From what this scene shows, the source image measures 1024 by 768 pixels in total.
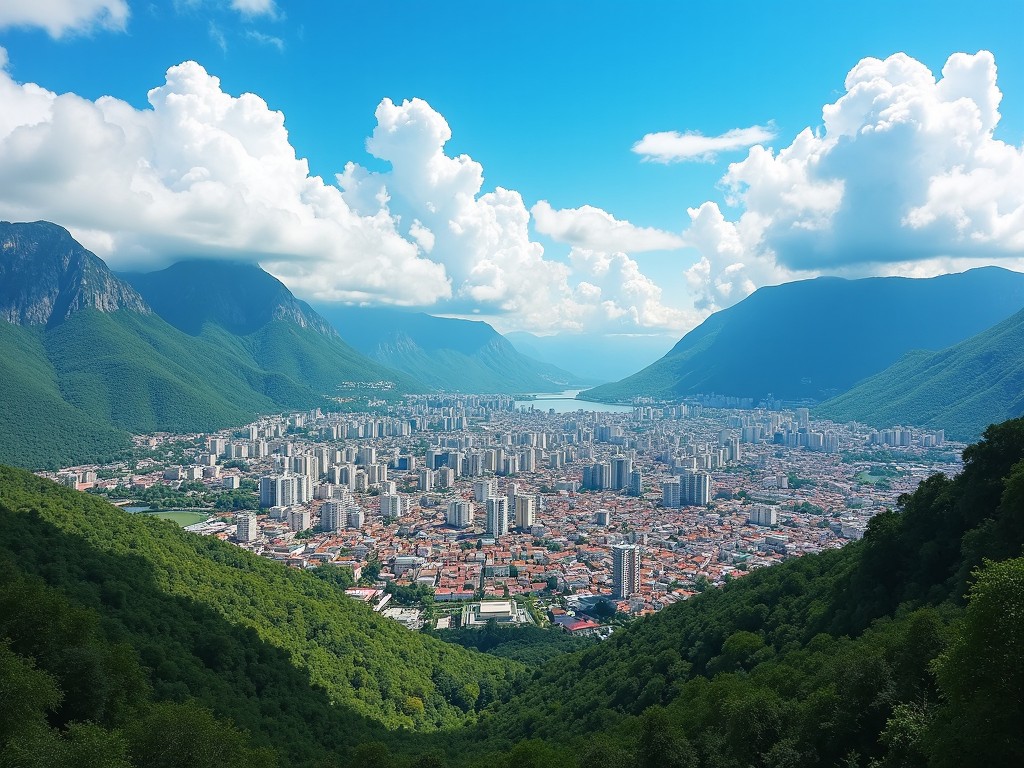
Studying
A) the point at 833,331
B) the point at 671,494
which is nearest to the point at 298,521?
the point at 671,494

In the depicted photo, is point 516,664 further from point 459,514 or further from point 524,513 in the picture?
point 459,514

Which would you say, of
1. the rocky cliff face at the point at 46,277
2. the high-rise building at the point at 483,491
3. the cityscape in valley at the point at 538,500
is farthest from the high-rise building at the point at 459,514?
the rocky cliff face at the point at 46,277

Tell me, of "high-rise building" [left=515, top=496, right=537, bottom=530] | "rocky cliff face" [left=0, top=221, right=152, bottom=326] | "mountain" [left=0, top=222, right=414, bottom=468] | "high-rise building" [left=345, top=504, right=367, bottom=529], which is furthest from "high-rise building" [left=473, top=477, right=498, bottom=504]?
"rocky cliff face" [left=0, top=221, right=152, bottom=326]

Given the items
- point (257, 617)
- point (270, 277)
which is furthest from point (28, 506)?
point (270, 277)

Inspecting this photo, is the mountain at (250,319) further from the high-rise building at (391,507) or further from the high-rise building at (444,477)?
the high-rise building at (391,507)

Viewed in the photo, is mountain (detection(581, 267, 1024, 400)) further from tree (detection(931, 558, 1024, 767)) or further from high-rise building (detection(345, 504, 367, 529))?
tree (detection(931, 558, 1024, 767))

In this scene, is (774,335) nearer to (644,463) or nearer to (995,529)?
(644,463)
